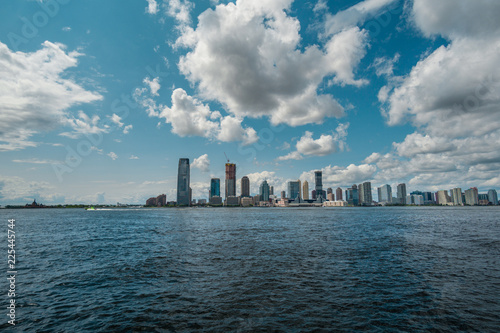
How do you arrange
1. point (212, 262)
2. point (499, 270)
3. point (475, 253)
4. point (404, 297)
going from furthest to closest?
point (475, 253)
point (212, 262)
point (499, 270)
point (404, 297)

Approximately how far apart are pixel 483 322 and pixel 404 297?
5284 mm

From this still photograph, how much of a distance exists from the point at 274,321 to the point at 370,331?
634cm

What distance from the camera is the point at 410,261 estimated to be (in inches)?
1351

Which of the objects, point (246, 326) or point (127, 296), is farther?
point (127, 296)

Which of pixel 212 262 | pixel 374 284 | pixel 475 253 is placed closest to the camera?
pixel 374 284

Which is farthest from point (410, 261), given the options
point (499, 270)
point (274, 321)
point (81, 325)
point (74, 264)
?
point (74, 264)

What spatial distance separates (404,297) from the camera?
21.2 m

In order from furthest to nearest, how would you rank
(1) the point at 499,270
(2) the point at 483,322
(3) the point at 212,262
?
(3) the point at 212,262 < (1) the point at 499,270 < (2) the point at 483,322

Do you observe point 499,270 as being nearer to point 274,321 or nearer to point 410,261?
point 410,261

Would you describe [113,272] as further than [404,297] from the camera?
Yes

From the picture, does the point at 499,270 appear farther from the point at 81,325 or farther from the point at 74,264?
the point at 74,264

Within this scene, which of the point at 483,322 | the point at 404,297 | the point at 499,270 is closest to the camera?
A: the point at 483,322

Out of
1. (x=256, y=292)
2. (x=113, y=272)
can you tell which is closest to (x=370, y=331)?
(x=256, y=292)

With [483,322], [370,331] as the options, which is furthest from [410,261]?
[370,331]
